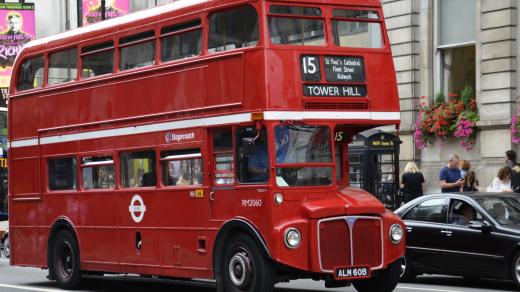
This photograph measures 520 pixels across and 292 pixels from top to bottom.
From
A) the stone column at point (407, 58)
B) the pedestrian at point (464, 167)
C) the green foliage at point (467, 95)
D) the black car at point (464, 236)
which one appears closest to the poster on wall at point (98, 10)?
the stone column at point (407, 58)

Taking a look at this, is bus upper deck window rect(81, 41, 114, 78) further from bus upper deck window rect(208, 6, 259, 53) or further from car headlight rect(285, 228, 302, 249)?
car headlight rect(285, 228, 302, 249)

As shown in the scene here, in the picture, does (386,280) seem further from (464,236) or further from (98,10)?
(98,10)

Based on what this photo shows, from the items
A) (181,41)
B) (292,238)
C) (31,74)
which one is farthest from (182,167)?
(31,74)

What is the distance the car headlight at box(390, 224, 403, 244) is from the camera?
14.8 metres

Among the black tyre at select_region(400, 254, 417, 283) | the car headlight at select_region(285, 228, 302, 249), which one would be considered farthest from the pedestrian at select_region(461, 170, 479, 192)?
the car headlight at select_region(285, 228, 302, 249)

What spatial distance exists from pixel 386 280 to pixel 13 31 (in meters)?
31.4

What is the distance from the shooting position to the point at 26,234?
20.2 m

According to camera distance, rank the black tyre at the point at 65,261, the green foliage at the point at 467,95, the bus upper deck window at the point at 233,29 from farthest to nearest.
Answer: the green foliage at the point at 467,95 < the black tyre at the point at 65,261 < the bus upper deck window at the point at 233,29

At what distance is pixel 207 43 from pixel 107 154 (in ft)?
10.4

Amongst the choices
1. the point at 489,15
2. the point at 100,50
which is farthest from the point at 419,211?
the point at 489,15

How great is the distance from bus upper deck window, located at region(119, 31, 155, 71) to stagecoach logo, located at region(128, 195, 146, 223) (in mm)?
1937

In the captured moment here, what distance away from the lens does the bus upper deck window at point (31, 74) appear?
19781mm

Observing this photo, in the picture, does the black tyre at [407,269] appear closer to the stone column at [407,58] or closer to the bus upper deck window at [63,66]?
the bus upper deck window at [63,66]

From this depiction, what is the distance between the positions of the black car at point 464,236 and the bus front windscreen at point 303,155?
335cm
